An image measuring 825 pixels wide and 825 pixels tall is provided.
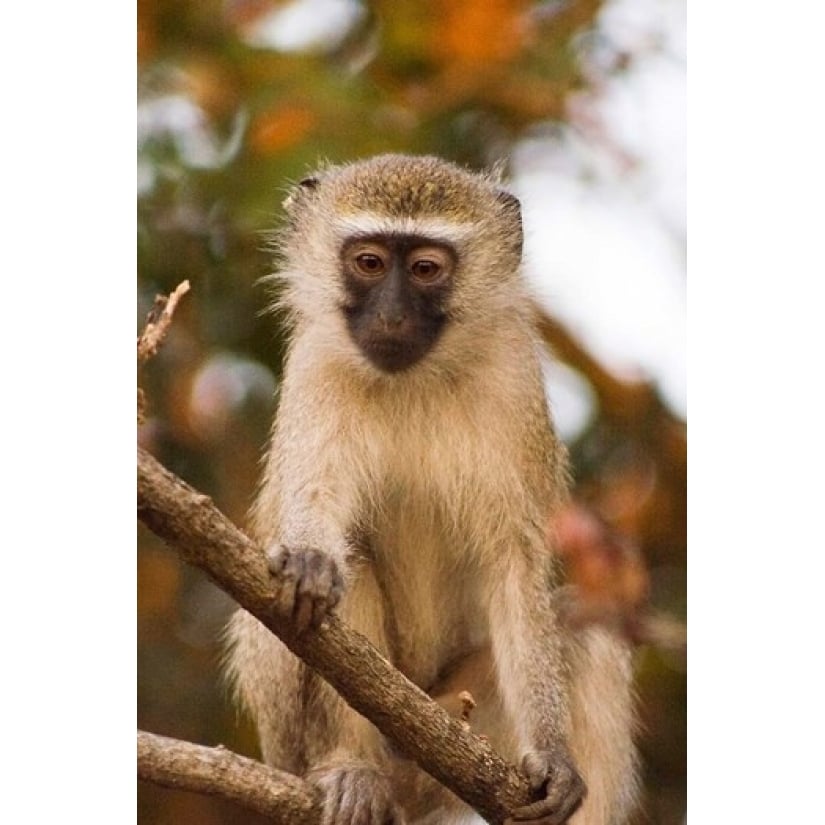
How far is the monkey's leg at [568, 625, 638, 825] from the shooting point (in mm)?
3885

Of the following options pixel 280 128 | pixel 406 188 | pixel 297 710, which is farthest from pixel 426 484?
pixel 280 128

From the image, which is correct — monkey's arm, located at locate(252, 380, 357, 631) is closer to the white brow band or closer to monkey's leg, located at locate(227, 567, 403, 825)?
monkey's leg, located at locate(227, 567, 403, 825)

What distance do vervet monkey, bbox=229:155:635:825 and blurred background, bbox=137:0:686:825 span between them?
7cm

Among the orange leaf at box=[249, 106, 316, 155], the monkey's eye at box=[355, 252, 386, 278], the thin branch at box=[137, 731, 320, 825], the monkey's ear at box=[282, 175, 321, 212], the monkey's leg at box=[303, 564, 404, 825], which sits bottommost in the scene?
the thin branch at box=[137, 731, 320, 825]

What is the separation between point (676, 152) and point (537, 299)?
0.52 m

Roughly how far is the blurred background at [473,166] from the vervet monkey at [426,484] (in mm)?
72

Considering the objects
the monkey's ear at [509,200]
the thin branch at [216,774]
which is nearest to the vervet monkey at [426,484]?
the monkey's ear at [509,200]

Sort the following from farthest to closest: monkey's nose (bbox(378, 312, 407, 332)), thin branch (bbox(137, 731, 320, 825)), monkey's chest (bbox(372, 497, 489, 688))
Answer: monkey's chest (bbox(372, 497, 489, 688)) → monkey's nose (bbox(378, 312, 407, 332)) → thin branch (bbox(137, 731, 320, 825))

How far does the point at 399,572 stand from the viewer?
3.95 meters

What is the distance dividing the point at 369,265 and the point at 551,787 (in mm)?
1363

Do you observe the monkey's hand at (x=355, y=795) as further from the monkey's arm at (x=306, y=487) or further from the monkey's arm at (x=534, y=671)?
the monkey's arm at (x=306, y=487)

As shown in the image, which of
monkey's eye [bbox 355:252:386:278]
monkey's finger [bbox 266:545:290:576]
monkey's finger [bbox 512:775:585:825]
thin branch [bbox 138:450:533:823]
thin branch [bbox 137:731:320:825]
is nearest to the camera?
thin branch [bbox 138:450:533:823]

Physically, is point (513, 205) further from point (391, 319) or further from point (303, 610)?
point (303, 610)

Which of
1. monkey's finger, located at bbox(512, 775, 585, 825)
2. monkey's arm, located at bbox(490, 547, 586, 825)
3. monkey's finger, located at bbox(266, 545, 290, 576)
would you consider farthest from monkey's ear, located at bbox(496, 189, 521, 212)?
monkey's finger, located at bbox(512, 775, 585, 825)
